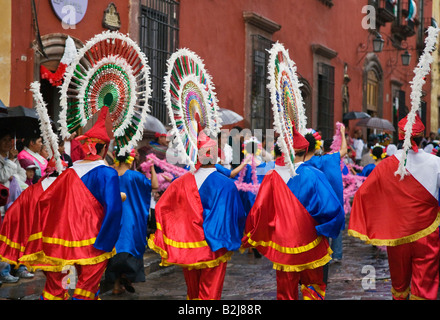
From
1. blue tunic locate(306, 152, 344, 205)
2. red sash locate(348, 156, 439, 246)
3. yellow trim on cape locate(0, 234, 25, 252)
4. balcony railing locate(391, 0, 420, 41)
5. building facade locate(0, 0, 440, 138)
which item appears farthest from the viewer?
balcony railing locate(391, 0, 420, 41)

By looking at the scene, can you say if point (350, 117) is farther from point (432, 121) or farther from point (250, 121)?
point (432, 121)

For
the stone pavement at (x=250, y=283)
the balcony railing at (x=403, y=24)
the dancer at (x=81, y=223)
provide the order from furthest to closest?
the balcony railing at (x=403, y=24) → the stone pavement at (x=250, y=283) → the dancer at (x=81, y=223)

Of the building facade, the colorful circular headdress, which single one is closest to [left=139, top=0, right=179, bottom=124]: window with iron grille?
the building facade

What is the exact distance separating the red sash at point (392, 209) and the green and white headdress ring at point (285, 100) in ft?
2.76

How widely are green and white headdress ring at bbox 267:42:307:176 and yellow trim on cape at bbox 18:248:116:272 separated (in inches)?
69.2

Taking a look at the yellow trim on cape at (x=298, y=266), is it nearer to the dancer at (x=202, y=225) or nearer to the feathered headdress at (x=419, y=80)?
the dancer at (x=202, y=225)

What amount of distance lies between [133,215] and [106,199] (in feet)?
6.73

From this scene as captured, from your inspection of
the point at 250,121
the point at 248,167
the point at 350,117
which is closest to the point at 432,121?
the point at 350,117

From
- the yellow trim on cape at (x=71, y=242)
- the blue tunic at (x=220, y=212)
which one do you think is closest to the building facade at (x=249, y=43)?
the blue tunic at (x=220, y=212)

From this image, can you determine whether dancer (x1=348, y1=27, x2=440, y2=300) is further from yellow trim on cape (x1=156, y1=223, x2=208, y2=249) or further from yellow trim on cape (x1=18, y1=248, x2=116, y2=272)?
yellow trim on cape (x1=18, y1=248, x2=116, y2=272)

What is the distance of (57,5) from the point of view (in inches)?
371

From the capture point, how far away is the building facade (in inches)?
356

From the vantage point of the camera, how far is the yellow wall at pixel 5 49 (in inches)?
341
